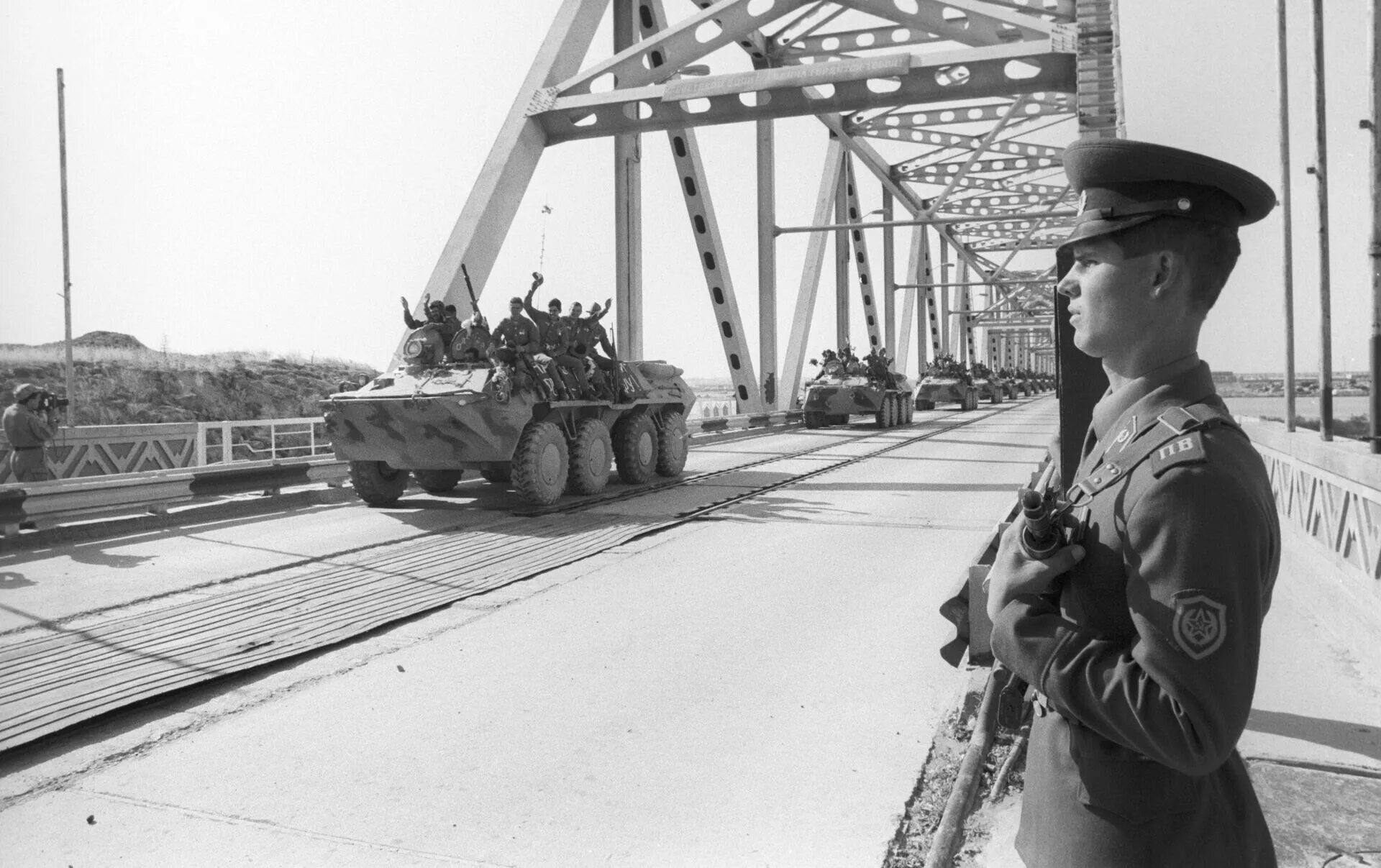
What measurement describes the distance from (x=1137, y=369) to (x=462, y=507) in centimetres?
981

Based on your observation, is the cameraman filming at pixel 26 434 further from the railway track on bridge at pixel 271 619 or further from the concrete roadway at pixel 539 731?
the railway track on bridge at pixel 271 619

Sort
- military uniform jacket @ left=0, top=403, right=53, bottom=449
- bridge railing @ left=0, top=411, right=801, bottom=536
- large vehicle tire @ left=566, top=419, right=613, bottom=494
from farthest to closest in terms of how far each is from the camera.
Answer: large vehicle tire @ left=566, top=419, right=613, bottom=494, military uniform jacket @ left=0, top=403, right=53, bottom=449, bridge railing @ left=0, top=411, right=801, bottom=536

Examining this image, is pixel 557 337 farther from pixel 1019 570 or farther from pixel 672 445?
pixel 1019 570

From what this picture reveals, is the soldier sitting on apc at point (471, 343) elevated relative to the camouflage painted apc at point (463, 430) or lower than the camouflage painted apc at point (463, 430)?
elevated

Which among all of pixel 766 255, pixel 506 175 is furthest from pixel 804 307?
pixel 506 175

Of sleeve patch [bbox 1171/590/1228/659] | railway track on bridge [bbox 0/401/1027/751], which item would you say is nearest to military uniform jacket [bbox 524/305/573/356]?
railway track on bridge [bbox 0/401/1027/751]

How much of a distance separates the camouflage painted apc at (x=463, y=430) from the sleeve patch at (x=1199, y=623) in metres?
9.17

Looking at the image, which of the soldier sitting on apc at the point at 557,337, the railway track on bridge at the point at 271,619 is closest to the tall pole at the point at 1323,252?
the railway track on bridge at the point at 271,619

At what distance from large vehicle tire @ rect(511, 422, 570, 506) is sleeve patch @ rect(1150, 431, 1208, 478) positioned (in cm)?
939

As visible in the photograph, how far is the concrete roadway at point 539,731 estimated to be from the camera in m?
3.10

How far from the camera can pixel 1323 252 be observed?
19.8ft

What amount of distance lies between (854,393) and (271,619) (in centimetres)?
2101

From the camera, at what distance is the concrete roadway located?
3104 millimetres

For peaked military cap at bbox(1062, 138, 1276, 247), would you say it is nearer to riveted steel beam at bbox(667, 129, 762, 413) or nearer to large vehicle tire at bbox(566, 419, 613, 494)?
large vehicle tire at bbox(566, 419, 613, 494)
